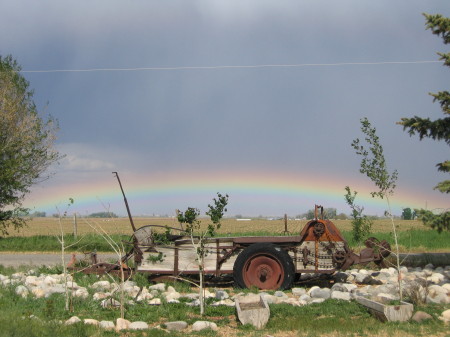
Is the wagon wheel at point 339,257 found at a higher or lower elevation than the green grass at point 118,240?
lower

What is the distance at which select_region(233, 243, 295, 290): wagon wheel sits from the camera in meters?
11.9

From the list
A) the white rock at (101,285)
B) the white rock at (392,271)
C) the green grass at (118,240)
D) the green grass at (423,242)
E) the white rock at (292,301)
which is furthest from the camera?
the green grass at (118,240)

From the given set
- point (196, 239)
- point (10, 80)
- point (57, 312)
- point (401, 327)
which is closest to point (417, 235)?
point (196, 239)

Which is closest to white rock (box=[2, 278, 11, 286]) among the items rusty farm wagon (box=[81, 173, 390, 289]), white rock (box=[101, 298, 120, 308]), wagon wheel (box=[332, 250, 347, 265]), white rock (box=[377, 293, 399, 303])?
rusty farm wagon (box=[81, 173, 390, 289])

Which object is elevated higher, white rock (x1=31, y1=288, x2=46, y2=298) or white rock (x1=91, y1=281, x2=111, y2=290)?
white rock (x1=91, y1=281, x2=111, y2=290)

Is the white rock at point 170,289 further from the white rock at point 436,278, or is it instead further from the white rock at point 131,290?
the white rock at point 436,278

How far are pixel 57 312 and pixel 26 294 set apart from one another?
81.8 inches

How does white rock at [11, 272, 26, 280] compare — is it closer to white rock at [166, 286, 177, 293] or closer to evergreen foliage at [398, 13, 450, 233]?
white rock at [166, 286, 177, 293]

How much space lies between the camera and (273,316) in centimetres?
923

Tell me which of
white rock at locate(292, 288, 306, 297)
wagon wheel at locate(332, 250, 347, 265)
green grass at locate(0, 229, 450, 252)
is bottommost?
white rock at locate(292, 288, 306, 297)

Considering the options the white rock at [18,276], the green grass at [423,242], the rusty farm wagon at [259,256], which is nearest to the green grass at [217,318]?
the rusty farm wagon at [259,256]

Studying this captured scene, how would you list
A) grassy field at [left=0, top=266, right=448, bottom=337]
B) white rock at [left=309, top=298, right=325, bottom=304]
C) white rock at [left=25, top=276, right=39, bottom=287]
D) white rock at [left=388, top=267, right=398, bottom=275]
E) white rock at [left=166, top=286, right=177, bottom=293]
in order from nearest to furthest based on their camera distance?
grassy field at [left=0, top=266, right=448, bottom=337] → white rock at [left=309, top=298, right=325, bottom=304] → white rock at [left=166, top=286, right=177, bottom=293] → white rock at [left=25, top=276, right=39, bottom=287] → white rock at [left=388, top=267, right=398, bottom=275]

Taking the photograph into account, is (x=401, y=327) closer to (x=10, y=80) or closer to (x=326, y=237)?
(x=326, y=237)

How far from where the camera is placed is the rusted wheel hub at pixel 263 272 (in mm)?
11898
